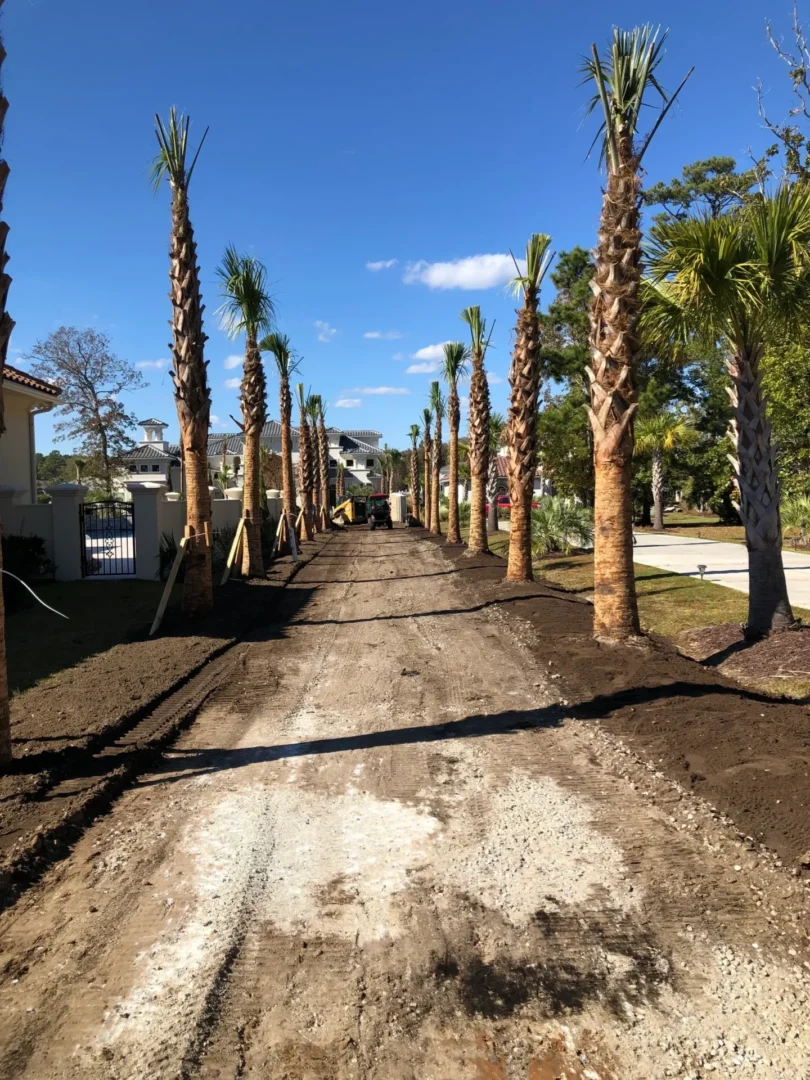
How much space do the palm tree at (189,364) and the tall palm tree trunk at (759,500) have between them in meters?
8.28

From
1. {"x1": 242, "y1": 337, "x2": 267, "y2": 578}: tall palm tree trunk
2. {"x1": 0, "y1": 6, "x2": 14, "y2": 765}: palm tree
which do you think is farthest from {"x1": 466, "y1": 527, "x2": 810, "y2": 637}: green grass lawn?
{"x1": 0, "y1": 6, "x2": 14, "y2": 765}: palm tree

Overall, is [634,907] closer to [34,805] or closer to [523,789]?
[523,789]

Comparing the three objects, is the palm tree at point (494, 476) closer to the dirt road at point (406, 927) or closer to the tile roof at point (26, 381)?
the tile roof at point (26, 381)

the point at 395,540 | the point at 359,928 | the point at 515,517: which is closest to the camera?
the point at 359,928

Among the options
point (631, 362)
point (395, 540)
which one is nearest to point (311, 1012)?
point (631, 362)

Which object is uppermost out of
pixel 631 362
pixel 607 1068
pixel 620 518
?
pixel 631 362

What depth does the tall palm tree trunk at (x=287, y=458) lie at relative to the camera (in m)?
25.8

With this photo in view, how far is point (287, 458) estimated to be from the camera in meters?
27.7

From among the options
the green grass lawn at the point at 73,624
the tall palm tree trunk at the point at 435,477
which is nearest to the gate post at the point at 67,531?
the green grass lawn at the point at 73,624

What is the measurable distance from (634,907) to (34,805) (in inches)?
143

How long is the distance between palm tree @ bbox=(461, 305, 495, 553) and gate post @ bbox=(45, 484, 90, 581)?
1080cm

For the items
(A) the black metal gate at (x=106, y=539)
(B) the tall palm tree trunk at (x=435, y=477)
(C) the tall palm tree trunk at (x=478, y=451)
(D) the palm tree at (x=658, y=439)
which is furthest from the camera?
(B) the tall palm tree trunk at (x=435, y=477)

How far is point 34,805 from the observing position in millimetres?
4605

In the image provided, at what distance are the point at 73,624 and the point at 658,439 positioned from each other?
3033 centimetres
